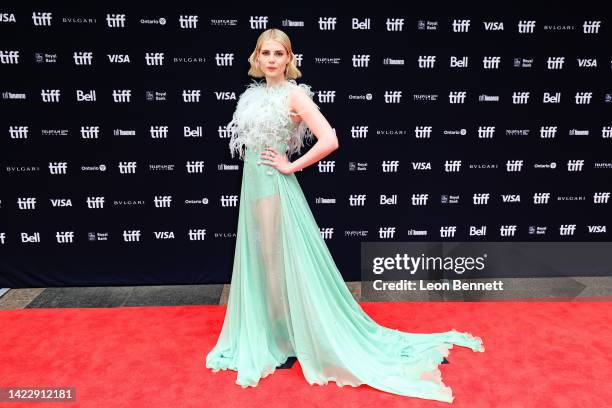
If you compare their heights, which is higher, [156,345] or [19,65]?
[19,65]

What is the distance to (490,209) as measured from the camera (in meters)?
4.24

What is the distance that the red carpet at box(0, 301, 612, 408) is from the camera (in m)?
2.45

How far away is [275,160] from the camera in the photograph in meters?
2.69

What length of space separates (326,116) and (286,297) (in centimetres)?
178

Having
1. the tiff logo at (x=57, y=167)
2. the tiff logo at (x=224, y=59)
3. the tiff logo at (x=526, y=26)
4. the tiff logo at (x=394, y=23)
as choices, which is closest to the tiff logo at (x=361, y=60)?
the tiff logo at (x=394, y=23)

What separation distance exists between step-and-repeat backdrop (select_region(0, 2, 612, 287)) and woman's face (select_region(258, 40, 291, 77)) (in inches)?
50.8

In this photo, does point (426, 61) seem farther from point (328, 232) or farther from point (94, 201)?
point (94, 201)

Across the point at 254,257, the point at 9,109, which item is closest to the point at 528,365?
the point at 254,257

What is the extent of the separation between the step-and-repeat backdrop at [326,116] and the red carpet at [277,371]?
2.47 feet

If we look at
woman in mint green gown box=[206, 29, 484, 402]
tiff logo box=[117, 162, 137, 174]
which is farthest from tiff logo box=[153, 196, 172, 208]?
woman in mint green gown box=[206, 29, 484, 402]

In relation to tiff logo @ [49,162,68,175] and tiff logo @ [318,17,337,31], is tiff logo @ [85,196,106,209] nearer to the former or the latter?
tiff logo @ [49,162,68,175]

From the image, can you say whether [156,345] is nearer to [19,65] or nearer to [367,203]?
[367,203]

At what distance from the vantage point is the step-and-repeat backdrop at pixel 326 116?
150 inches

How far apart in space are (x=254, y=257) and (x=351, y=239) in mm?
1585
